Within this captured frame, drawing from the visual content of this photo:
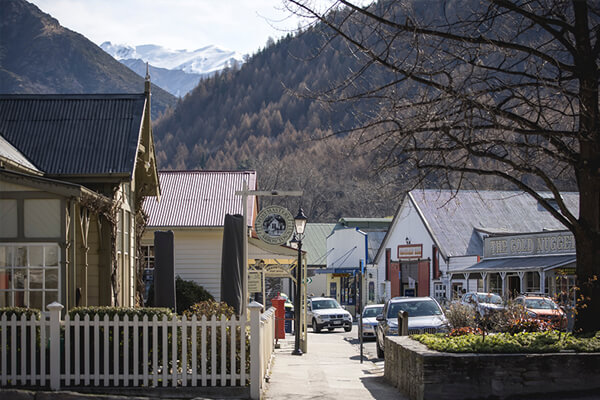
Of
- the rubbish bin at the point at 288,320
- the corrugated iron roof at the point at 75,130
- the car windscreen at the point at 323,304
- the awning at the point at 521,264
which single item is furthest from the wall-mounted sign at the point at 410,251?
the corrugated iron roof at the point at 75,130

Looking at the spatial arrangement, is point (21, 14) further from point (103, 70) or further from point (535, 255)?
point (535, 255)

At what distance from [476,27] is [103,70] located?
605 ft

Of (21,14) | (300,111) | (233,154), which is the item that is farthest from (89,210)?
(300,111)

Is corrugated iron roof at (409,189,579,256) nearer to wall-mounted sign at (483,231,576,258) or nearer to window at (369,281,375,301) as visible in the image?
wall-mounted sign at (483,231,576,258)

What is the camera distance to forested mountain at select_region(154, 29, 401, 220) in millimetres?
98250

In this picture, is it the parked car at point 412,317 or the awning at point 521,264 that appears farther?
the awning at point 521,264

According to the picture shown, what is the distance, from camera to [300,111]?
165750 mm

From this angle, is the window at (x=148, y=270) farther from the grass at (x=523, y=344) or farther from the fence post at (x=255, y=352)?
the grass at (x=523, y=344)

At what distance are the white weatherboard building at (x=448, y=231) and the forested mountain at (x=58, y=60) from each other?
101591mm

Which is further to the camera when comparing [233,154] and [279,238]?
[233,154]

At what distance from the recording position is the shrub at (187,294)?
28188 mm

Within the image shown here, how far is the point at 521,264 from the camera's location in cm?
3766

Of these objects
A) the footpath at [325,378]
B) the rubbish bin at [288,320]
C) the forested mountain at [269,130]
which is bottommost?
the rubbish bin at [288,320]

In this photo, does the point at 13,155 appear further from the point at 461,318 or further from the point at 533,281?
the point at 533,281
